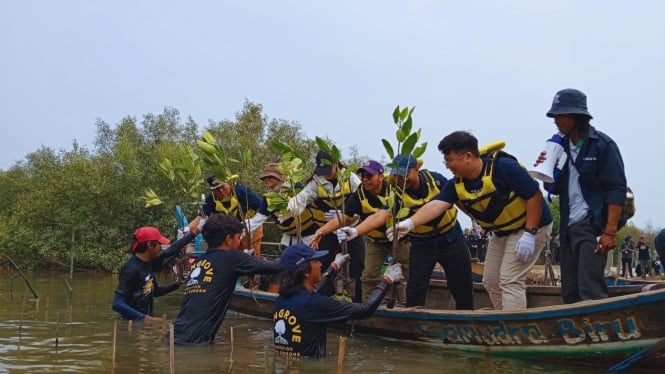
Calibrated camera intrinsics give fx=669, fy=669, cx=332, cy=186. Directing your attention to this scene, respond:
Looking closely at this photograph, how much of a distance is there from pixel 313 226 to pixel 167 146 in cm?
2165

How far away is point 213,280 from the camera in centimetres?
568

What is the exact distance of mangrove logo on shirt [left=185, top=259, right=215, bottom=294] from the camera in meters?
5.69

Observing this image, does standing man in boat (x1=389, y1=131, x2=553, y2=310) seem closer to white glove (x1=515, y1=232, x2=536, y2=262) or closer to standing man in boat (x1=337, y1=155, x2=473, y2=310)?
white glove (x1=515, y1=232, x2=536, y2=262)

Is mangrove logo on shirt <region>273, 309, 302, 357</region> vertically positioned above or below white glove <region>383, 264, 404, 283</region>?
below

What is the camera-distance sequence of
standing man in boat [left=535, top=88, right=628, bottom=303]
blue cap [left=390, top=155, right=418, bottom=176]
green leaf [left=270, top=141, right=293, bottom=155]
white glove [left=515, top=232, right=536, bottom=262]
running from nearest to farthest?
standing man in boat [left=535, top=88, right=628, bottom=303]
white glove [left=515, top=232, right=536, bottom=262]
blue cap [left=390, top=155, right=418, bottom=176]
green leaf [left=270, top=141, right=293, bottom=155]

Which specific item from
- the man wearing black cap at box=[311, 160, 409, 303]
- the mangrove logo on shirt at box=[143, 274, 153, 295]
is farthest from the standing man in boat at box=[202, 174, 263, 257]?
the man wearing black cap at box=[311, 160, 409, 303]

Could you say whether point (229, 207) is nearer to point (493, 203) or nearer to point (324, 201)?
point (324, 201)

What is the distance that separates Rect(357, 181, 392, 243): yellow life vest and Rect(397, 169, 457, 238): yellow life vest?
316mm

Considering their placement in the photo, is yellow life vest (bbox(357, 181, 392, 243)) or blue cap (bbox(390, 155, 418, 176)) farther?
yellow life vest (bbox(357, 181, 392, 243))

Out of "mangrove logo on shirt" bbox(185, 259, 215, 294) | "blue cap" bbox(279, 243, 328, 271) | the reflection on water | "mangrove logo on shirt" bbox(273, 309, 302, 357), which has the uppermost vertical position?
"blue cap" bbox(279, 243, 328, 271)

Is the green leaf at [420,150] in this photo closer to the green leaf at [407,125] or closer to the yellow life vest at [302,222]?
the green leaf at [407,125]

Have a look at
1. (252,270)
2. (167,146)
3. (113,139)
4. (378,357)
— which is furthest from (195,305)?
(113,139)

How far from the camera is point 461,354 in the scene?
597 centimetres

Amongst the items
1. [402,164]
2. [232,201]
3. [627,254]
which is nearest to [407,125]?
[402,164]
